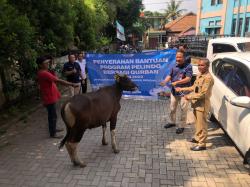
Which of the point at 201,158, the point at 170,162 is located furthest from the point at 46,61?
the point at 201,158

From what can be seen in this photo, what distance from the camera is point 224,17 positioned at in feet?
87.0

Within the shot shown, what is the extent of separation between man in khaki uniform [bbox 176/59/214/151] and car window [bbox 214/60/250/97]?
49 centimetres

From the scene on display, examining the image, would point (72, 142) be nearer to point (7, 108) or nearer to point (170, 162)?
point (170, 162)

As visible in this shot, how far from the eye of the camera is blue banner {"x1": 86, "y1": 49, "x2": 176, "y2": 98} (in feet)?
27.5

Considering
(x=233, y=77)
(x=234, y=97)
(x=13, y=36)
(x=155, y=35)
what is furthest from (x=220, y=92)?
(x=155, y=35)

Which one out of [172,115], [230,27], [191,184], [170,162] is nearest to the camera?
[191,184]

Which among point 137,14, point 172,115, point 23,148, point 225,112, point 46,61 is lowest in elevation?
point 23,148

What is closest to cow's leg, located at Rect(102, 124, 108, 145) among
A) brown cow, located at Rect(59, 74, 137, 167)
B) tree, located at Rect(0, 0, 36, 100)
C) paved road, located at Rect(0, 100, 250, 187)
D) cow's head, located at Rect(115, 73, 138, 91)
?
paved road, located at Rect(0, 100, 250, 187)

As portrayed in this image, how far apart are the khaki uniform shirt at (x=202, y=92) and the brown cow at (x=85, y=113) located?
1.51m

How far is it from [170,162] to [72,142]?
180 centimetres

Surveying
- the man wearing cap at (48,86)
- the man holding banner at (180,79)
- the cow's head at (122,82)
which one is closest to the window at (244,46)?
the man holding banner at (180,79)

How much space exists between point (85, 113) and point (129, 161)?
50.3 inches

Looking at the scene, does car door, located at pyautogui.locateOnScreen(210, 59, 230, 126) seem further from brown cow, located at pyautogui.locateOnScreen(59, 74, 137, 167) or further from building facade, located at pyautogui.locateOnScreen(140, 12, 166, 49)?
building facade, located at pyautogui.locateOnScreen(140, 12, 166, 49)

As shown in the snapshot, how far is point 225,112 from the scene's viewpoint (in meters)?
5.32
